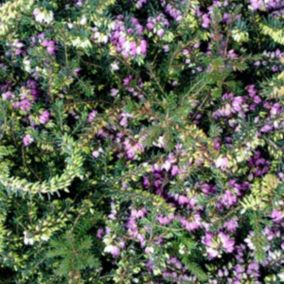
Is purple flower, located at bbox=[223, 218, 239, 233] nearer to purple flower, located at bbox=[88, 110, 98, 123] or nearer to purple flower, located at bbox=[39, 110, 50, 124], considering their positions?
purple flower, located at bbox=[88, 110, 98, 123]

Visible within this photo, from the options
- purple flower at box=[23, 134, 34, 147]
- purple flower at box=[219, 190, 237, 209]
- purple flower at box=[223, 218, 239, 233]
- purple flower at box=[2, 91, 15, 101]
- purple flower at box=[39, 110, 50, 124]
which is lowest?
purple flower at box=[223, 218, 239, 233]

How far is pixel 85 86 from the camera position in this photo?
2.43 metres

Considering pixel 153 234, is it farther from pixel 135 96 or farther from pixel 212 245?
pixel 135 96

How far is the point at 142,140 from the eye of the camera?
229 centimetres

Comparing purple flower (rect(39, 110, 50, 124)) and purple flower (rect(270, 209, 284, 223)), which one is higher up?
purple flower (rect(39, 110, 50, 124))

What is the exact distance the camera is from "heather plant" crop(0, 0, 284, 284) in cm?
232

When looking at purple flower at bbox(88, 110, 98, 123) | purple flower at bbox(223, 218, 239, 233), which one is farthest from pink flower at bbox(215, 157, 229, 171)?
purple flower at bbox(88, 110, 98, 123)

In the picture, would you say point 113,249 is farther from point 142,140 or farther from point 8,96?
point 8,96

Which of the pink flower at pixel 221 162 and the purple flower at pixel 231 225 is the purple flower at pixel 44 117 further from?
the purple flower at pixel 231 225

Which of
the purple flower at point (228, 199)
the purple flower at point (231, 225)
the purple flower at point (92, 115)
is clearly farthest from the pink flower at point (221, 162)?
the purple flower at point (92, 115)

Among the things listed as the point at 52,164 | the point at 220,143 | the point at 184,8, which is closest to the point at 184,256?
the point at 220,143

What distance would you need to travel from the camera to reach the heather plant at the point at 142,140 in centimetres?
232

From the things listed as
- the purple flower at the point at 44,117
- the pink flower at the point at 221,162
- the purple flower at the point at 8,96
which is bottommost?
the pink flower at the point at 221,162

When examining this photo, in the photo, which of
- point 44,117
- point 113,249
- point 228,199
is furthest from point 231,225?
point 44,117
